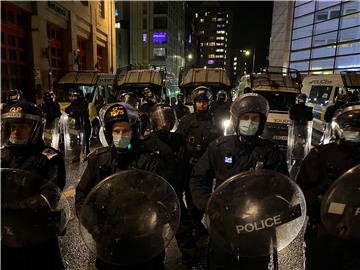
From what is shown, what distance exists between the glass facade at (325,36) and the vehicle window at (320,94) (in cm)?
1130

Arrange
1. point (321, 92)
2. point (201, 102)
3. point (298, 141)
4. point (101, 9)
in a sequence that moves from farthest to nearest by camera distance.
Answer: point (101, 9), point (321, 92), point (298, 141), point (201, 102)

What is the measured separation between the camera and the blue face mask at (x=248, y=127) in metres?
2.53

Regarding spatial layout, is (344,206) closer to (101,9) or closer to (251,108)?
(251,108)

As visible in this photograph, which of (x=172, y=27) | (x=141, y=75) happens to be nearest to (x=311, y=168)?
(x=141, y=75)

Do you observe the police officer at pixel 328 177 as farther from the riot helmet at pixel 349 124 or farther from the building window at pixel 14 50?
the building window at pixel 14 50

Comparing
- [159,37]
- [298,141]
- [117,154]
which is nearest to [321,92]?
[298,141]

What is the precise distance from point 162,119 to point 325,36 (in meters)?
26.3

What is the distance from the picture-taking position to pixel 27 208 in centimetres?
183

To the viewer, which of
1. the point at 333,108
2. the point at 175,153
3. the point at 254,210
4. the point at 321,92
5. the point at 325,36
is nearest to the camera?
the point at 254,210

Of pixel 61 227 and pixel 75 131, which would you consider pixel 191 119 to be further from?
pixel 75 131

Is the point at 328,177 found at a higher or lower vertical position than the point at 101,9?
lower

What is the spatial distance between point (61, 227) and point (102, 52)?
87.3ft

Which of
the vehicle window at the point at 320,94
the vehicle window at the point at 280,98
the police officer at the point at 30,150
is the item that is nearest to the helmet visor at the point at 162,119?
the police officer at the point at 30,150

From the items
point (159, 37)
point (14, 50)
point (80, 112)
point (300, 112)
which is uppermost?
point (159, 37)
